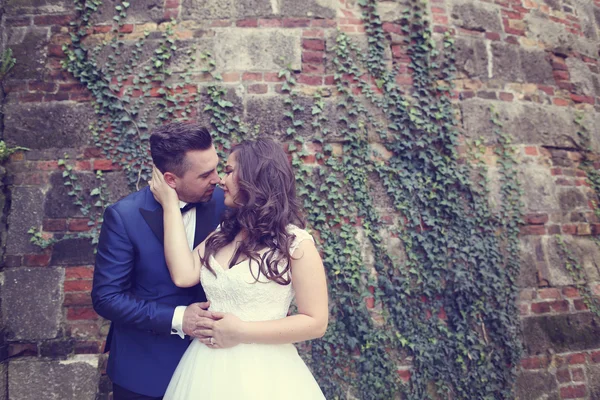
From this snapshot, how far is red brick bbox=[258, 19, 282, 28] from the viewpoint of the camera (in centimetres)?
306

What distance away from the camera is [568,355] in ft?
10.2

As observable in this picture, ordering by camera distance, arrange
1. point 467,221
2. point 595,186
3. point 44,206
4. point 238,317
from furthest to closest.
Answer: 1. point 595,186
2. point 467,221
3. point 44,206
4. point 238,317

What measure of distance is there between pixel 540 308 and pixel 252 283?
8.25 feet

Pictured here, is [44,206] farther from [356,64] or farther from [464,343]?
[464,343]

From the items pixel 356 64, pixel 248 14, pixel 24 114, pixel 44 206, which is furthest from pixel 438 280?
pixel 24 114

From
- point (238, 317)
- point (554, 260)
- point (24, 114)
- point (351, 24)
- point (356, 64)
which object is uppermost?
point (351, 24)

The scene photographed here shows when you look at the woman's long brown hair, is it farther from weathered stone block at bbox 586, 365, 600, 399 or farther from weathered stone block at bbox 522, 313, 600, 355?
weathered stone block at bbox 586, 365, 600, 399

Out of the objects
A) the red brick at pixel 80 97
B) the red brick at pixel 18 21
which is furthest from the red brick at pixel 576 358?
the red brick at pixel 18 21

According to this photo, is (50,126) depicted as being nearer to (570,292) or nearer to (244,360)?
(244,360)

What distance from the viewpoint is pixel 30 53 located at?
3.06m

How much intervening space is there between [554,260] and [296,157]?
2.21 m

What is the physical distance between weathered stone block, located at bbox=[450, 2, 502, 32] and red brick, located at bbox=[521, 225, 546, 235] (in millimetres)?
1674

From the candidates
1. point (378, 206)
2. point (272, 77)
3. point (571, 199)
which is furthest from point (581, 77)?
point (272, 77)

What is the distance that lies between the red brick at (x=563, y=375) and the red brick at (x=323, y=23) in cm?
315
